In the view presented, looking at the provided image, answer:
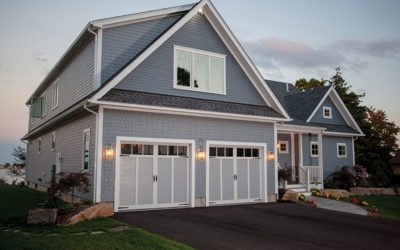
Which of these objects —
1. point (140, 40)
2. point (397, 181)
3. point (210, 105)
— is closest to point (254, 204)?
point (210, 105)

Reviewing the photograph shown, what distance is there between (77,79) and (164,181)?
249 inches

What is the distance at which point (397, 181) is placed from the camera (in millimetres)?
27109

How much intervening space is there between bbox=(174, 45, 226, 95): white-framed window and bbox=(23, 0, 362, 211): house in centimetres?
4

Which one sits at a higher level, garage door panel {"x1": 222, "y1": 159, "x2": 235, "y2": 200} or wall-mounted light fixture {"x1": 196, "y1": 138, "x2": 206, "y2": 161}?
wall-mounted light fixture {"x1": 196, "y1": 138, "x2": 206, "y2": 161}

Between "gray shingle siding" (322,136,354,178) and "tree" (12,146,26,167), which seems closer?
"gray shingle siding" (322,136,354,178)

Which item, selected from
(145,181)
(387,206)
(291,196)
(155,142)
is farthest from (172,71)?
(387,206)

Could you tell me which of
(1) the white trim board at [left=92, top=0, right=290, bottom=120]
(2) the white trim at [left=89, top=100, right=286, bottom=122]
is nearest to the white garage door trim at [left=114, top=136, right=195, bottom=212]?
(2) the white trim at [left=89, top=100, right=286, bottom=122]

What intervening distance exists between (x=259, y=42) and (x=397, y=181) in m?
14.5

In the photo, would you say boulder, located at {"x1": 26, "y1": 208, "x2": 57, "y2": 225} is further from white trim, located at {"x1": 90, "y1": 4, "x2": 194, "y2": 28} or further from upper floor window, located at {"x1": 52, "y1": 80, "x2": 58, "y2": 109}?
upper floor window, located at {"x1": 52, "y1": 80, "x2": 58, "y2": 109}

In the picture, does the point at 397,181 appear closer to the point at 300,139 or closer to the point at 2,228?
the point at 300,139

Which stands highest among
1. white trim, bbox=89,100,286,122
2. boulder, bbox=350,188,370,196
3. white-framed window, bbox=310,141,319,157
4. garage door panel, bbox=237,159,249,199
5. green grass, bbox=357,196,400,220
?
white trim, bbox=89,100,286,122

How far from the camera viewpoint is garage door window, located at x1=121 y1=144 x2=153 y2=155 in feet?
43.1

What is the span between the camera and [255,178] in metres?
16.3

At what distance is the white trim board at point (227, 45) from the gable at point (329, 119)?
28.8 ft
